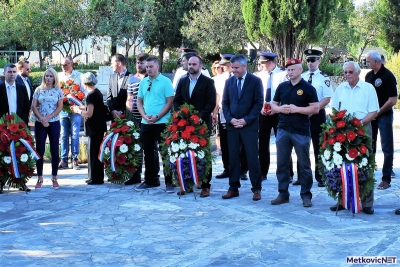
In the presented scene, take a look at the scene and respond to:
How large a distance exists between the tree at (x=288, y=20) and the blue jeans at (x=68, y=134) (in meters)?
17.8

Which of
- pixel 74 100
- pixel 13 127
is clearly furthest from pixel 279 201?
pixel 74 100

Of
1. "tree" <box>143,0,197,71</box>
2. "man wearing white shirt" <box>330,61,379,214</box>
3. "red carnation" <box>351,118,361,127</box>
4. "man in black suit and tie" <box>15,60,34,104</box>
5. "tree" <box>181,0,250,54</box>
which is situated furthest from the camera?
"tree" <box>143,0,197,71</box>

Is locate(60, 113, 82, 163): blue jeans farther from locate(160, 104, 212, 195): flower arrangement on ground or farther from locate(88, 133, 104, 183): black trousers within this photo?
locate(160, 104, 212, 195): flower arrangement on ground

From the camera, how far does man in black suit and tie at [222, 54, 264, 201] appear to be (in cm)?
936

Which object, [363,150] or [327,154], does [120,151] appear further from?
[363,150]

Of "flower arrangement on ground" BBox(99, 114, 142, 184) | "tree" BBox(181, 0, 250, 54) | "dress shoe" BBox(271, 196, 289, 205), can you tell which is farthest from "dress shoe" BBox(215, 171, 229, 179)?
"tree" BBox(181, 0, 250, 54)

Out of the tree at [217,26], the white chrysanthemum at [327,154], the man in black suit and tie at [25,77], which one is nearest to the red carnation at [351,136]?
the white chrysanthemum at [327,154]

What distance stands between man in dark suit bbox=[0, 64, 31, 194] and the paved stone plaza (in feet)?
4.31

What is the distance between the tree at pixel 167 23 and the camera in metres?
38.0

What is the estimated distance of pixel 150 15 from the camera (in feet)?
117

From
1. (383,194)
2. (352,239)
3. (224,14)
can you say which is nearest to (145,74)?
(383,194)

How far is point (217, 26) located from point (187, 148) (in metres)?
25.5

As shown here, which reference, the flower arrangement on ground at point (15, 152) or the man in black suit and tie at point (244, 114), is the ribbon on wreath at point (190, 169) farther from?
the flower arrangement on ground at point (15, 152)

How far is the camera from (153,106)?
1026 cm
